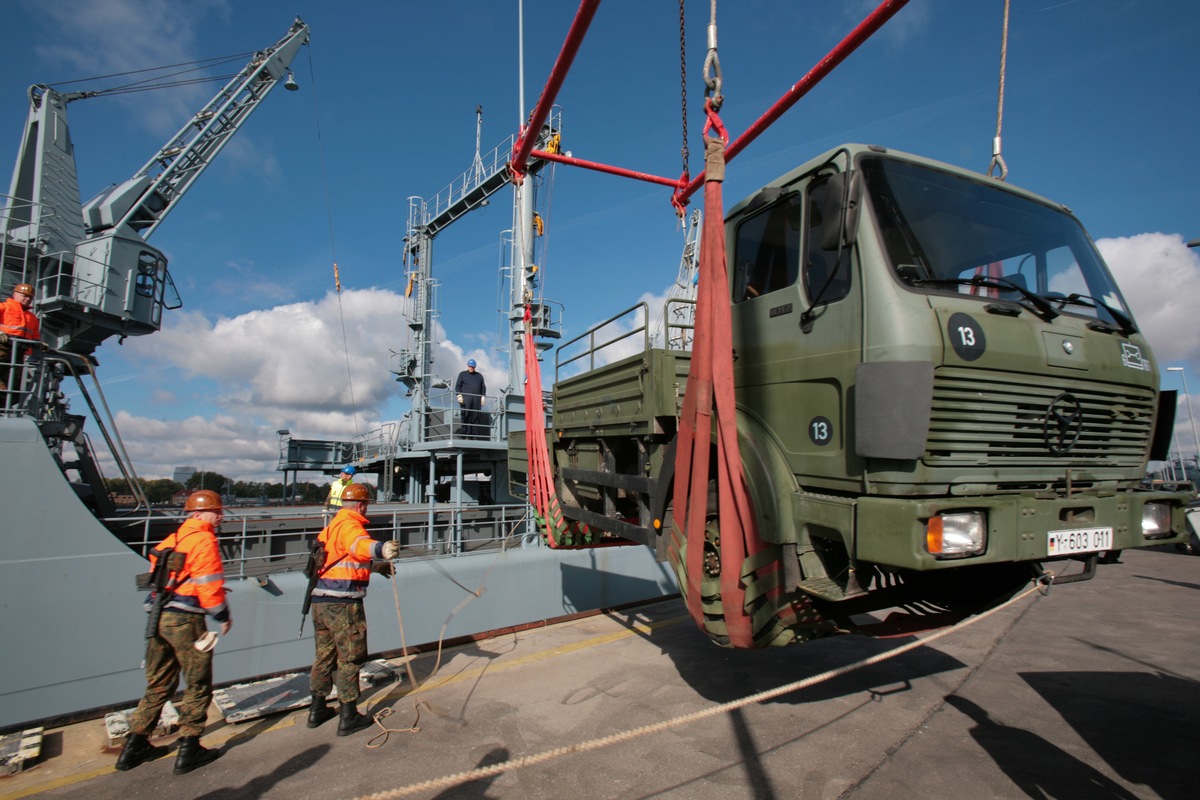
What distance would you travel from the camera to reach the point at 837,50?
157 inches

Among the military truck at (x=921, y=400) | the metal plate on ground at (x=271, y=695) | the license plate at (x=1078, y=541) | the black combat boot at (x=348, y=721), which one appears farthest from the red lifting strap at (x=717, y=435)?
the metal plate on ground at (x=271, y=695)

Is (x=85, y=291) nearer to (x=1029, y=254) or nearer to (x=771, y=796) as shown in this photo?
(x=771, y=796)

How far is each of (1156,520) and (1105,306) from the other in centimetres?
125

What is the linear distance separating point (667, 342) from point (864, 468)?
71.4 inches

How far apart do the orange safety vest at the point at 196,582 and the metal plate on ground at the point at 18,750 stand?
4.66ft

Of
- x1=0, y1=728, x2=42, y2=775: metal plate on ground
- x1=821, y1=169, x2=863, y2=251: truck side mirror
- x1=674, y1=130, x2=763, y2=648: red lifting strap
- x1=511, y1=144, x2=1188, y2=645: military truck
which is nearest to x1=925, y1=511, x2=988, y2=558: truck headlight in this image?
x1=511, y1=144, x2=1188, y2=645: military truck

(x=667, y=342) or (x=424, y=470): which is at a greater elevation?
(x=667, y=342)

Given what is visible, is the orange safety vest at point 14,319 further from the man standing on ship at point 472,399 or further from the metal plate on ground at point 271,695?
the man standing on ship at point 472,399

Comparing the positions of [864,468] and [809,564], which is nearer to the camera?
[864,468]

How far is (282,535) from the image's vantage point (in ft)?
23.0

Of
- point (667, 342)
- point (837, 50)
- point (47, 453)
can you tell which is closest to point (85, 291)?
point (47, 453)

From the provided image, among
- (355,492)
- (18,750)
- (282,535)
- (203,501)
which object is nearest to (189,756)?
(18,750)

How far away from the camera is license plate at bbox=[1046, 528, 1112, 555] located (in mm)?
2791

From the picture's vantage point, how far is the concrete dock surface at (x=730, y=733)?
3389 mm
